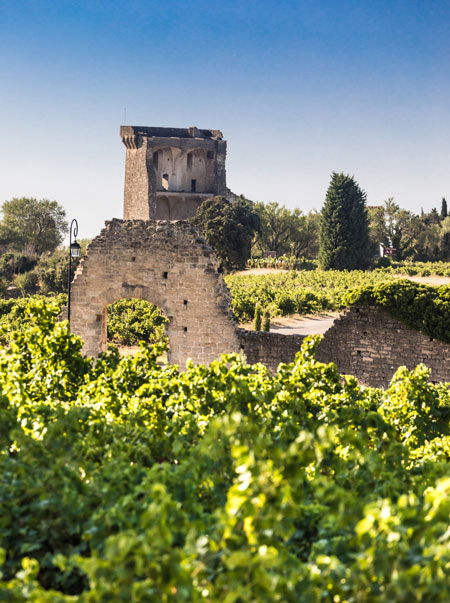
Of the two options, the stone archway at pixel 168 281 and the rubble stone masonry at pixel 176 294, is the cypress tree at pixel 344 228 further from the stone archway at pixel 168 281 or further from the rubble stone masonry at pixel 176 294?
the stone archway at pixel 168 281

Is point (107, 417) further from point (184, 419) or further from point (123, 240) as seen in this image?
point (123, 240)

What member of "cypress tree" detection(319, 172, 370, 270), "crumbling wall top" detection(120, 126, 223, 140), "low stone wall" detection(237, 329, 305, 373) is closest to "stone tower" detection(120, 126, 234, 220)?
"crumbling wall top" detection(120, 126, 223, 140)

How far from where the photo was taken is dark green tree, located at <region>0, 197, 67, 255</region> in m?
55.8

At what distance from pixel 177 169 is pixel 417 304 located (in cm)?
4136

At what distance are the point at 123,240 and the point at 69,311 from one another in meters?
1.86

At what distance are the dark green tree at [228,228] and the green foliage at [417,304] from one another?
88.4ft

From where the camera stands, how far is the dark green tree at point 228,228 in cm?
3800

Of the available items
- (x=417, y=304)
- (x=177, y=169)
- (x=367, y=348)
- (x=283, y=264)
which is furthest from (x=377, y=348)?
(x=177, y=169)

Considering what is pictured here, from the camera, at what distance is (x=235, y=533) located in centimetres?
255

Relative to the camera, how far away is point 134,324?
22.4 meters

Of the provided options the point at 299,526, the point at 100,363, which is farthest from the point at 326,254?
the point at 299,526

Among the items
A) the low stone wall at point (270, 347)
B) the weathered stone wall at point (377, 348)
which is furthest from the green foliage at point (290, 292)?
the weathered stone wall at point (377, 348)

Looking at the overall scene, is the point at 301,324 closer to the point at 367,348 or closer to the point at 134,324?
the point at 134,324

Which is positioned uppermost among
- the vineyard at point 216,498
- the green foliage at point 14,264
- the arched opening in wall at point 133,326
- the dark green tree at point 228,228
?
the dark green tree at point 228,228
